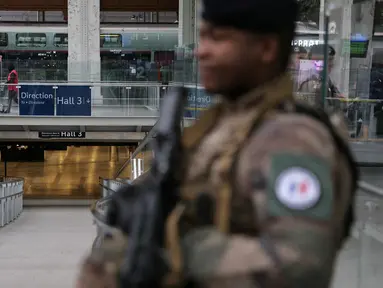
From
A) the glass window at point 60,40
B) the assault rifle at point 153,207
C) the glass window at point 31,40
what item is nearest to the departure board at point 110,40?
the glass window at point 60,40

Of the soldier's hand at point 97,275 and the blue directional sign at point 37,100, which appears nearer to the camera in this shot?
the soldier's hand at point 97,275

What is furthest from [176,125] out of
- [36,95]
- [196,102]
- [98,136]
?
[98,136]

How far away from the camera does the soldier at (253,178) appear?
1.08 metres

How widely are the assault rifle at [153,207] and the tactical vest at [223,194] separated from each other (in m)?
0.02

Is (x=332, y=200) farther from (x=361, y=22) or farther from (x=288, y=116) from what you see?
(x=361, y=22)

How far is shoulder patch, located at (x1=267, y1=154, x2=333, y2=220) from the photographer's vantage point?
3.52ft

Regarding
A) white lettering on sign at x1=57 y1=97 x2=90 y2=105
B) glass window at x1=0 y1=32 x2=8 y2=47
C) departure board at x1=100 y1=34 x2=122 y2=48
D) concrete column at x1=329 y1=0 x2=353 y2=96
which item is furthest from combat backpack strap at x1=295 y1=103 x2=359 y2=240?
glass window at x1=0 y1=32 x2=8 y2=47

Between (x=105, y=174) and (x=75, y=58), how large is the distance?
4.90m

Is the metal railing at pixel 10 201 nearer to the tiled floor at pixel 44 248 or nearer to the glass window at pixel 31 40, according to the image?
the tiled floor at pixel 44 248

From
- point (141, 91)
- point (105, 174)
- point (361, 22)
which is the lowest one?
point (105, 174)

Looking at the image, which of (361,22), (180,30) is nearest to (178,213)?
(361,22)

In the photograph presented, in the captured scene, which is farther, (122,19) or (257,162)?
(122,19)

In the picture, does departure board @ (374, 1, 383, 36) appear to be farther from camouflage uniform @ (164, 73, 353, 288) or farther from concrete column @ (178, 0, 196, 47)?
concrete column @ (178, 0, 196, 47)

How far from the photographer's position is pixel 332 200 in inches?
43.8
